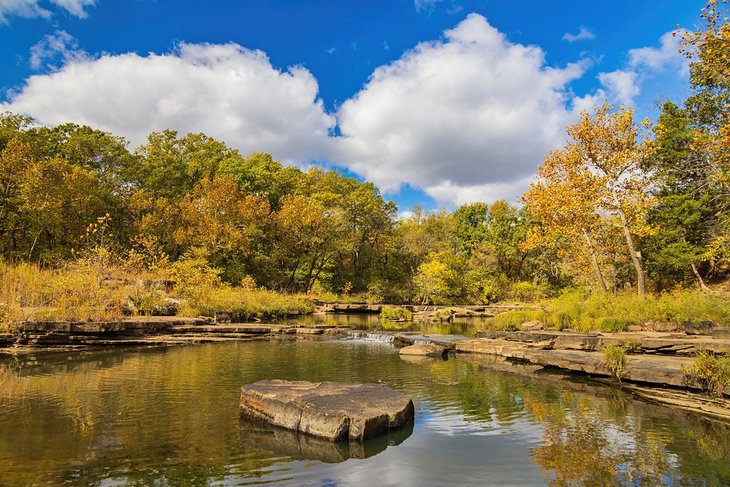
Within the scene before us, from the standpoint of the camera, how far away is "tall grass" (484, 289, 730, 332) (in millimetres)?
15156

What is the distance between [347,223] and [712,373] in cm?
4344

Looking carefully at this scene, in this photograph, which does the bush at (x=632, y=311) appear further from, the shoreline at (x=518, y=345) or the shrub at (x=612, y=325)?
the shoreline at (x=518, y=345)

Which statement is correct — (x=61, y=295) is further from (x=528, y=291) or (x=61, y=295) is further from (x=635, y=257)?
(x=528, y=291)

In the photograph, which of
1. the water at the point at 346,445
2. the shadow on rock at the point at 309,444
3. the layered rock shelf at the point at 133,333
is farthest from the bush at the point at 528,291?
the shadow on rock at the point at 309,444

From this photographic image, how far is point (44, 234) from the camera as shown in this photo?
36281 millimetres

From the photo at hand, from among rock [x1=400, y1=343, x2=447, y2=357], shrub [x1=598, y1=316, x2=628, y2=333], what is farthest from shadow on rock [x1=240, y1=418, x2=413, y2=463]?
shrub [x1=598, y1=316, x2=628, y2=333]

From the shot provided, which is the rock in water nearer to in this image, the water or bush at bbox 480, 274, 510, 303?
the water

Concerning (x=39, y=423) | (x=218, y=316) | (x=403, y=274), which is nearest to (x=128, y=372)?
(x=39, y=423)

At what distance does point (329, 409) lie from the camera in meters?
7.87

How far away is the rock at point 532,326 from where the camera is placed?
19984 mm

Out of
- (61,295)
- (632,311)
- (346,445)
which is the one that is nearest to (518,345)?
(632,311)

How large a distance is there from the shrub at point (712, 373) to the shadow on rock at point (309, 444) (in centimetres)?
688

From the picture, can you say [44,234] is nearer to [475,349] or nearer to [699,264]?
[475,349]

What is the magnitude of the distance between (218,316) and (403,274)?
1450 inches
